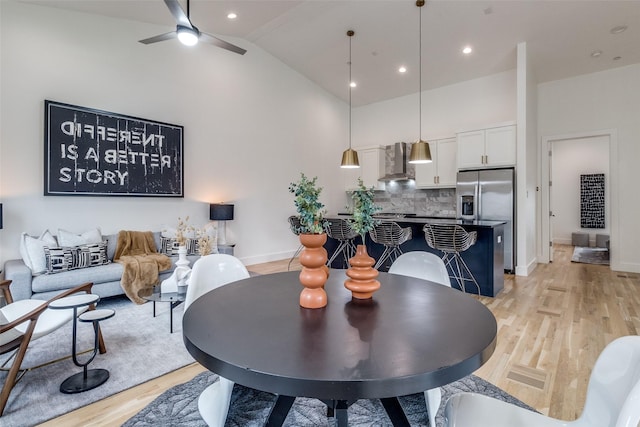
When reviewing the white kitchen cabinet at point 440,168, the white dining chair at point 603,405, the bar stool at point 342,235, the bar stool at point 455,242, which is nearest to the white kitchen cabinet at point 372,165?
the white kitchen cabinet at point 440,168

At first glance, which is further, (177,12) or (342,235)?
(342,235)

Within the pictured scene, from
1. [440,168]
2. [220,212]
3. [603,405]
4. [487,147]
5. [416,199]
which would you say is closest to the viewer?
[603,405]

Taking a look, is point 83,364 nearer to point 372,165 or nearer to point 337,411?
point 337,411

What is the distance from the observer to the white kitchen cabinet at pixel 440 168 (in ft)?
20.4

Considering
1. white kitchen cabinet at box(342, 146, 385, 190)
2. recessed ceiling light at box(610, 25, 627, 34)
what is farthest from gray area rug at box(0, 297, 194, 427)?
recessed ceiling light at box(610, 25, 627, 34)

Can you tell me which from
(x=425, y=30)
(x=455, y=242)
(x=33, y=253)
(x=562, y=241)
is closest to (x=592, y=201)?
(x=562, y=241)

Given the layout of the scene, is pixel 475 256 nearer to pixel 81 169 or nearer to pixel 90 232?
pixel 90 232

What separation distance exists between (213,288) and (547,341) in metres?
2.77

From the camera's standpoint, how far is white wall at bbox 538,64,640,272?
206 inches

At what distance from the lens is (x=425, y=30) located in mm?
4762

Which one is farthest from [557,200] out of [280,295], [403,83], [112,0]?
[112,0]

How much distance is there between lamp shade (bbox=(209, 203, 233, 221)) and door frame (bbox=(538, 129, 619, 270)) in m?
5.93

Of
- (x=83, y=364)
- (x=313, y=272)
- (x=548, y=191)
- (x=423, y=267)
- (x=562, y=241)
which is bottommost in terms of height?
(x=83, y=364)

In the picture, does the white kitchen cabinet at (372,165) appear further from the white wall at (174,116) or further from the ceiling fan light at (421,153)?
the ceiling fan light at (421,153)
